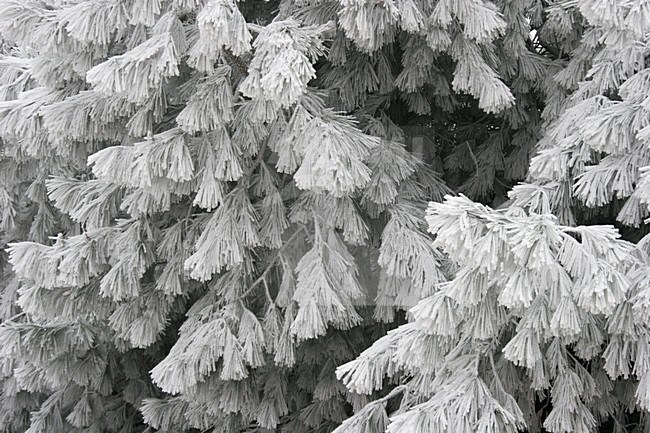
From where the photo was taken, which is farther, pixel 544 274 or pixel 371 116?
pixel 371 116

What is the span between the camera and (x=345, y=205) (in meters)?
3.76

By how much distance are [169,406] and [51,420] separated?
5.29 ft

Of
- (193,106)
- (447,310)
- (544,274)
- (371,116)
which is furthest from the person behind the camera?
(371,116)

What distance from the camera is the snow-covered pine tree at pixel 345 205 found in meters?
2.75

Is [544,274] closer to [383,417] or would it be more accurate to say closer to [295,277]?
[383,417]

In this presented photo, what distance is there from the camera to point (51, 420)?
5.66 meters

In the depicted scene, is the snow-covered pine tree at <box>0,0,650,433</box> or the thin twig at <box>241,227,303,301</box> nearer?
the snow-covered pine tree at <box>0,0,650,433</box>

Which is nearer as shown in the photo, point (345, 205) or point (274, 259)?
point (345, 205)

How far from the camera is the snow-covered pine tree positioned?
2752 millimetres

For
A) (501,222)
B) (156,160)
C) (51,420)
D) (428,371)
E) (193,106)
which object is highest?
(501,222)

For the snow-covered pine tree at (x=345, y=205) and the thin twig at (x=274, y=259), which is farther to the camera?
the thin twig at (x=274, y=259)

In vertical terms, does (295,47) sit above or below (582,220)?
above

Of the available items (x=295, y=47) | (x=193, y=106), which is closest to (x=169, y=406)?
(x=193, y=106)

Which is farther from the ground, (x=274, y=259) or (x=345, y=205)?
(x=345, y=205)
